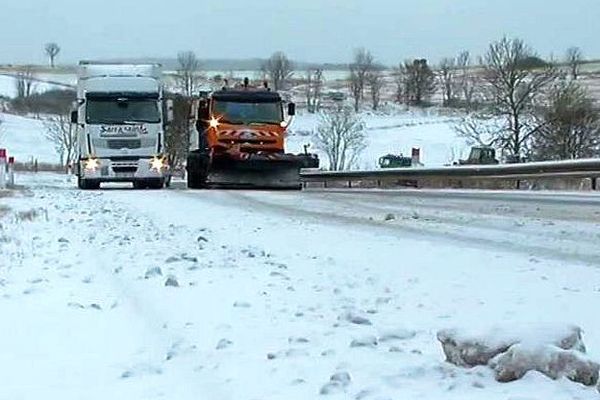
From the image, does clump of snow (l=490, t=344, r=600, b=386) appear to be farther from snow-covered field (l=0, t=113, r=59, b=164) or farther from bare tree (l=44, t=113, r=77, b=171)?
snow-covered field (l=0, t=113, r=59, b=164)

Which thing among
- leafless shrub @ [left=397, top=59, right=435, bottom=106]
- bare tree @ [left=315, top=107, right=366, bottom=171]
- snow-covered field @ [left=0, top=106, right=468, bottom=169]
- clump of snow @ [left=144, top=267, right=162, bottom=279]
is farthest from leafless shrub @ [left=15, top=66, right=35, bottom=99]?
clump of snow @ [left=144, top=267, right=162, bottom=279]


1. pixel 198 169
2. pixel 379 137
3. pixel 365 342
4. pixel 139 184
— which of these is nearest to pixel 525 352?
pixel 365 342

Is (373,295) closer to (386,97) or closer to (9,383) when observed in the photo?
(9,383)

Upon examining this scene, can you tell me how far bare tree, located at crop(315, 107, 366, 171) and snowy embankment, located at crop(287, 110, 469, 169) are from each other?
1331 millimetres

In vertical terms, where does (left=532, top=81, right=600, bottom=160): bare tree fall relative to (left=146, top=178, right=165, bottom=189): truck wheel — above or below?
above

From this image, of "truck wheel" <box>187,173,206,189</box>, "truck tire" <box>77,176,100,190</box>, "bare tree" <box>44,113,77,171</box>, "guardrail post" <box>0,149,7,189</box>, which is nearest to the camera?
"guardrail post" <box>0,149,7,189</box>

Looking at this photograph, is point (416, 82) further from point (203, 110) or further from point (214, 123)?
point (214, 123)

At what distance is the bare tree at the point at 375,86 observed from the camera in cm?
14425

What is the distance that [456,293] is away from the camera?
612 centimetres

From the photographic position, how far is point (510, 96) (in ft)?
183

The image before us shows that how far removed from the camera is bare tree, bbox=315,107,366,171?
79188 mm

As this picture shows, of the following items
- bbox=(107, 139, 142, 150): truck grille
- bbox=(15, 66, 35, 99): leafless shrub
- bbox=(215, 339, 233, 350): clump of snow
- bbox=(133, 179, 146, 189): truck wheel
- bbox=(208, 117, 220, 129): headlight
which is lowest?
bbox=(133, 179, 146, 189): truck wheel

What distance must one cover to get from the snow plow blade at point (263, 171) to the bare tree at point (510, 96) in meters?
23.1

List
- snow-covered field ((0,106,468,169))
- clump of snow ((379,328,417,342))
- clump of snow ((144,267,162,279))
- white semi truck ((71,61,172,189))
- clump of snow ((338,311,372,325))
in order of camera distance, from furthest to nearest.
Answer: snow-covered field ((0,106,468,169)) → white semi truck ((71,61,172,189)) → clump of snow ((144,267,162,279)) → clump of snow ((338,311,372,325)) → clump of snow ((379,328,417,342))
